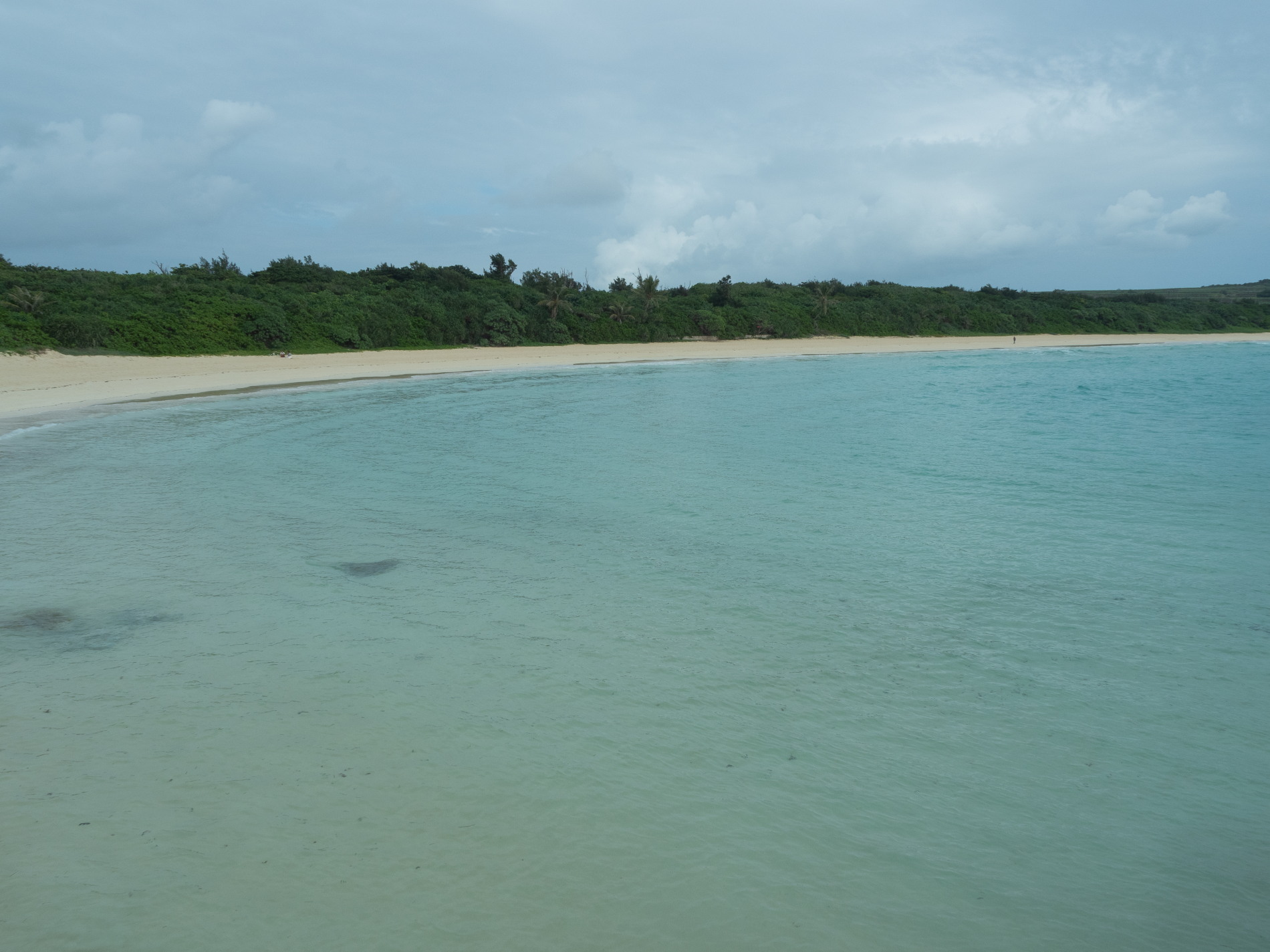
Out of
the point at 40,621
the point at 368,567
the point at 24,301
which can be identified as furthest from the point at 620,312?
the point at 40,621

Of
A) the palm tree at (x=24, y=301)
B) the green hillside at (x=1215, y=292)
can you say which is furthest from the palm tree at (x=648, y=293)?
the green hillside at (x=1215, y=292)

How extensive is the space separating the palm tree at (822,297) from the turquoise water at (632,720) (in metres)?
39.9

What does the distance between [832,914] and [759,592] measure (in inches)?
122

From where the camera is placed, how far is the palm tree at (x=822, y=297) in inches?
1881

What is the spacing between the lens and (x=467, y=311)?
3731cm

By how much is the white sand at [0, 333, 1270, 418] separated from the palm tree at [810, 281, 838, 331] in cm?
185

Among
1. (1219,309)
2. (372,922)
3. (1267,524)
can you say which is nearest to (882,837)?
(372,922)

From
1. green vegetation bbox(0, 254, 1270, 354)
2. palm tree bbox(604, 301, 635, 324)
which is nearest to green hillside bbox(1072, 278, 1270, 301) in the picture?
green vegetation bbox(0, 254, 1270, 354)

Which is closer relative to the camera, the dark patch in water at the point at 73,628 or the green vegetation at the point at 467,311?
the dark patch in water at the point at 73,628

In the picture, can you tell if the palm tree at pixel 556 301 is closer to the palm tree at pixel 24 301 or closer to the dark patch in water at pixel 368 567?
the palm tree at pixel 24 301

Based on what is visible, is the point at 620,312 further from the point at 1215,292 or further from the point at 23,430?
the point at 1215,292

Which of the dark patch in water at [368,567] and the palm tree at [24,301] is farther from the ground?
the palm tree at [24,301]

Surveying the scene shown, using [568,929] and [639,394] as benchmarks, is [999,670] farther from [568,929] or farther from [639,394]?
[639,394]

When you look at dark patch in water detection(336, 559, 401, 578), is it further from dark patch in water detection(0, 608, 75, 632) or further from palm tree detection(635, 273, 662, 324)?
palm tree detection(635, 273, 662, 324)
